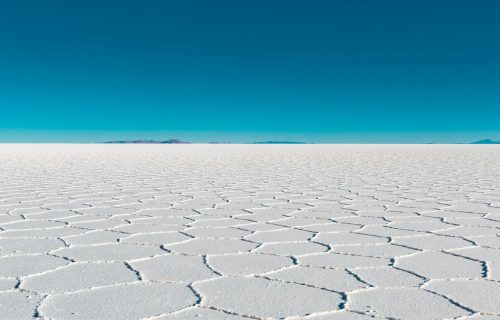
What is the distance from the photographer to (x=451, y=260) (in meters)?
1.85

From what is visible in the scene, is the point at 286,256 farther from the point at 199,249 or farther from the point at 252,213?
the point at 252,213

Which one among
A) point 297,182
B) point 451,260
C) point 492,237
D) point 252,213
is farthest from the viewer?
point 297,182

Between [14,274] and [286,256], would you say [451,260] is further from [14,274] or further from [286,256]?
[14,274]

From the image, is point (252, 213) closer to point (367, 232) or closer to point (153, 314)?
point (367, 232)

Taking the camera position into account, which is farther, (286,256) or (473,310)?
(286,256)

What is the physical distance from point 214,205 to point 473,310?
2.13 metres

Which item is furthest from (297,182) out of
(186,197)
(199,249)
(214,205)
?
(199,249)

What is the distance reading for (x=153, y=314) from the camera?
130cm

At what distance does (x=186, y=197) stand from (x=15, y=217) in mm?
1254

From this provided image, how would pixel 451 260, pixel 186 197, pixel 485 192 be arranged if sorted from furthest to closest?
pixel 485 192, pixel 186 197, pixel 451 260

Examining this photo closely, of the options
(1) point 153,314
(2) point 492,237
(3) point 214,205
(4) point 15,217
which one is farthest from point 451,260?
(4) point 15,217

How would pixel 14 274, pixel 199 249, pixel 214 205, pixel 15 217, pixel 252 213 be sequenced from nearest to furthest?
1. pixel 14 274
2. pixel 199 249
3. pixel 15 217
4. pixel 252 213
5. pixel 214 205

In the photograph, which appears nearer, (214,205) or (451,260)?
(451,260)

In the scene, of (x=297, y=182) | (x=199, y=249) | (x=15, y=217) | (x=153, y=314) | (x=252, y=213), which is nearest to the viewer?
(x=153, y=314)
